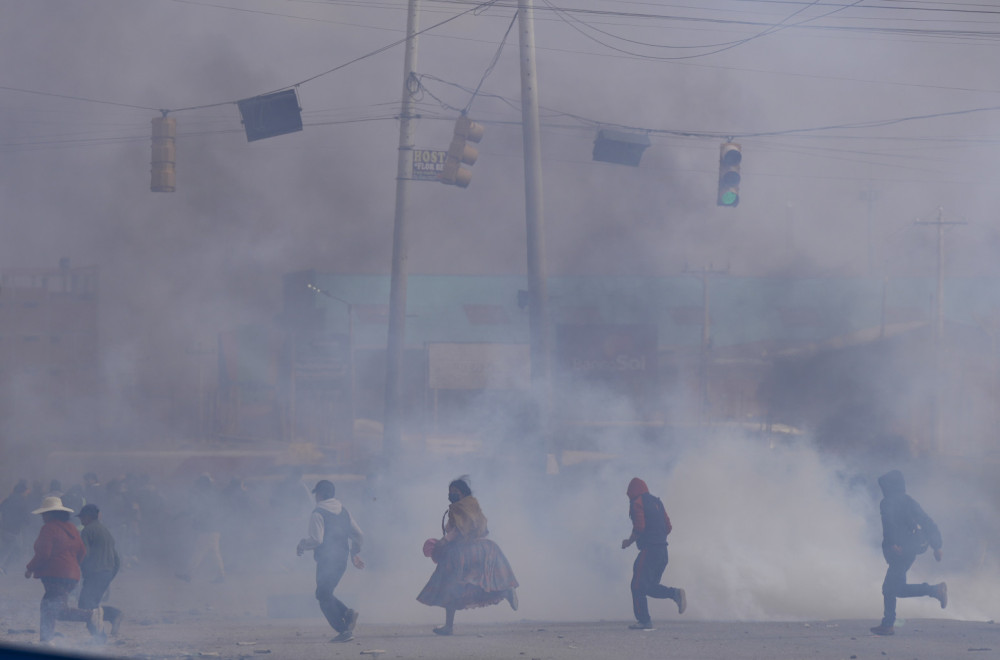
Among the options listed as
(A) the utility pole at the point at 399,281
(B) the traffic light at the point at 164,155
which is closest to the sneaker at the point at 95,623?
(B) the traffic light at the point at 164,155

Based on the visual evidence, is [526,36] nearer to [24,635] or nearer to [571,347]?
[24,635]

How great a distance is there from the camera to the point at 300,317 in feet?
107

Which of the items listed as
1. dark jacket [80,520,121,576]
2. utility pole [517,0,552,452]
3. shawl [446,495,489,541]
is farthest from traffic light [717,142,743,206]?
dark jacket [80,520,121,576]

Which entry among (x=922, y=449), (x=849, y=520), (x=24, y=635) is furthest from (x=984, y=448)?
(x=24, y=635)

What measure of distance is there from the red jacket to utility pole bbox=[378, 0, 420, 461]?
256 inches

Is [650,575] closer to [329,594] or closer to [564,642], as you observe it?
[564,642]

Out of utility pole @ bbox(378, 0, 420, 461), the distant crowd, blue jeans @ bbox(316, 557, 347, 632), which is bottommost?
the distant crowd

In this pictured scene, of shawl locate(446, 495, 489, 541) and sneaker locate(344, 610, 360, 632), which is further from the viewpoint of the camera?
shawl locate(446, 495, 489, 541)

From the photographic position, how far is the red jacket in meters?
6.72

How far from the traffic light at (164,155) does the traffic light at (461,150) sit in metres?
2.86

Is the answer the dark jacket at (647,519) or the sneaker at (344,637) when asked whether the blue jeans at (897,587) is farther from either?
the sneaker at (344,637)

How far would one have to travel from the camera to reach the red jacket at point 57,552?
6719mm

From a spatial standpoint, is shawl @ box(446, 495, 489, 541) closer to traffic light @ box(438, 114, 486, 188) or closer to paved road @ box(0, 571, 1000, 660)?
paved road @ box(0, 571, 1000, 660)

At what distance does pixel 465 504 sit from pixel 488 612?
302 cm
